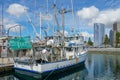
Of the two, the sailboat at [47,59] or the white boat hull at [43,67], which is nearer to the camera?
the white boat hull at [43,67]

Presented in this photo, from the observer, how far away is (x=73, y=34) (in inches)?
2131

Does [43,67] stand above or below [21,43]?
below

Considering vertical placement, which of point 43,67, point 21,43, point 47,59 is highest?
point 21,43

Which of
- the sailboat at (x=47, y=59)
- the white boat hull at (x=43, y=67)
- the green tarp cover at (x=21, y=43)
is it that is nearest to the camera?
the white boat hull at (x=43, y=67)

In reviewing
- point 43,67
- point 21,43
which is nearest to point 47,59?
point 21,43

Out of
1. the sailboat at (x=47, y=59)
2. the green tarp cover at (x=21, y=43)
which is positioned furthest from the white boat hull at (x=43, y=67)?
the green tarp cover at (x=21, y=43)

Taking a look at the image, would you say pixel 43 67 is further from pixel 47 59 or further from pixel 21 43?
pixel 47 59

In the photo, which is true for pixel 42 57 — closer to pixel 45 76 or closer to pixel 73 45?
pixel 45 76

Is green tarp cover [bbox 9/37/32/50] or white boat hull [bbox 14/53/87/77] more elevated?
green tarp cover [bbox 9/37/32/50]

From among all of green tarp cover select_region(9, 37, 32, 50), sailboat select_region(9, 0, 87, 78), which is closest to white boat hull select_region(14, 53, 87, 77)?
sailboat select_region(9, 0, 87, 78)

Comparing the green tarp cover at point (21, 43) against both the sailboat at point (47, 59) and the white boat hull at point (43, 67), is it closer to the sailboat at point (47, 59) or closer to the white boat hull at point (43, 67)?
the sailboat at point (47, 59)

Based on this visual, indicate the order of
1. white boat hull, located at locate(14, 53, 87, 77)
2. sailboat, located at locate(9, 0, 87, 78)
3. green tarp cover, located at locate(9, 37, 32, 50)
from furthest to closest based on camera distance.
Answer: green tarp cover, located at locate(9, 37, 32, 50) → sailboat, located at locate(9, 0, 87, 78) → white boat hull, located at locate(14, 53, 87, 77)

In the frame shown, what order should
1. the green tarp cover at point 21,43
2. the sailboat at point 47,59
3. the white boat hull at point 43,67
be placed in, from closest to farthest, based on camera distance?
the white boat hull at point 43,67 < the sailboat at point 47,59 < the green tarp cover at point 21,43

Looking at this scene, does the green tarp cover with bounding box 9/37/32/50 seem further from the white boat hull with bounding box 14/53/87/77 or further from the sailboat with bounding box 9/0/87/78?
Result: the white boat hull with bounding box 14/53/87/77
